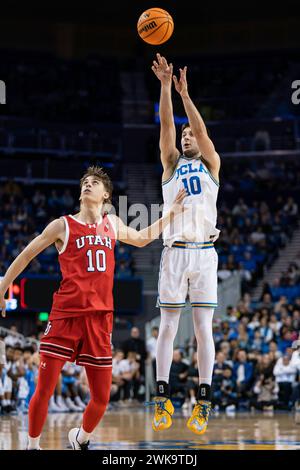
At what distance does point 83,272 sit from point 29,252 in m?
0.57

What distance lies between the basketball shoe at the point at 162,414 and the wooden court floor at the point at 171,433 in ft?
6.12

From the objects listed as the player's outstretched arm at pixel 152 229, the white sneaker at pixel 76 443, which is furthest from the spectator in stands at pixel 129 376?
the player's outstretched arm at pixel 152 229

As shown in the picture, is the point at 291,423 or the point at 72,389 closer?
the point at 291,423

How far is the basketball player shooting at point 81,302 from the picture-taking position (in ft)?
28.2

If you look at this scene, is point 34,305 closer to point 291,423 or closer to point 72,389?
point 72,389

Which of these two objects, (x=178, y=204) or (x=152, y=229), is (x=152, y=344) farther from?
(x=178, y=204)

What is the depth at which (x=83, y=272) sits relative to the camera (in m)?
8.80

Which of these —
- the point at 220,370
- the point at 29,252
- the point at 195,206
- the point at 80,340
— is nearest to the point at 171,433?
the point at 195,206

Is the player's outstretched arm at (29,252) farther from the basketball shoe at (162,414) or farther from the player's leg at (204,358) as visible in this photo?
the basketball shoe at (162,414)

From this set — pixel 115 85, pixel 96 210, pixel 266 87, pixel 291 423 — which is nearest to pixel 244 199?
pixel 266 87

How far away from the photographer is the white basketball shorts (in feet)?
32.3

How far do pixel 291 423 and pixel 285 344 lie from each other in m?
5.53

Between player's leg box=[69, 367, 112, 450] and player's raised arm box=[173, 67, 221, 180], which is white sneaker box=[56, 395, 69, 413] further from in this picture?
player's raised arm box=[173, 67, 221, 180]

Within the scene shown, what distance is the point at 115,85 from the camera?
39656 mm
